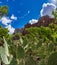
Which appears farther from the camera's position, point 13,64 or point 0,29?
point 0,29

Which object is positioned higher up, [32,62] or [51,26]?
[51,26]

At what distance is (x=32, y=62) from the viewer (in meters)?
0.71

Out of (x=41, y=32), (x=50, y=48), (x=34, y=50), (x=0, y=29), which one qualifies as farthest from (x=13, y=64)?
(x=0, y=29)

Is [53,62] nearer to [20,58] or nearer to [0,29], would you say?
[20,58]

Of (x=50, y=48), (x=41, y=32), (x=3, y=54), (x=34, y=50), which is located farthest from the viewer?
(x=41, y=32)

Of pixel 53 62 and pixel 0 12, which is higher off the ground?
pixel 0 12

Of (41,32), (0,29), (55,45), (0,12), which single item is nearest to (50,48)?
(55,45)

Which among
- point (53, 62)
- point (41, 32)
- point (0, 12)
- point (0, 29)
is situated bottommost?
point (53, 62)

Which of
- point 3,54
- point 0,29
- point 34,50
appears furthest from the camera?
point 0,29

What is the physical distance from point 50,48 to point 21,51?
185mm

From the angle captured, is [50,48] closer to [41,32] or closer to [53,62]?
[53,62]

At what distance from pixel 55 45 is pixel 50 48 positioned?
82mm

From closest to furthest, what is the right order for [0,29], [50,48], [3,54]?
[3,54], [50,48], [0,29]

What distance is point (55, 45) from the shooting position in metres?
1.11
